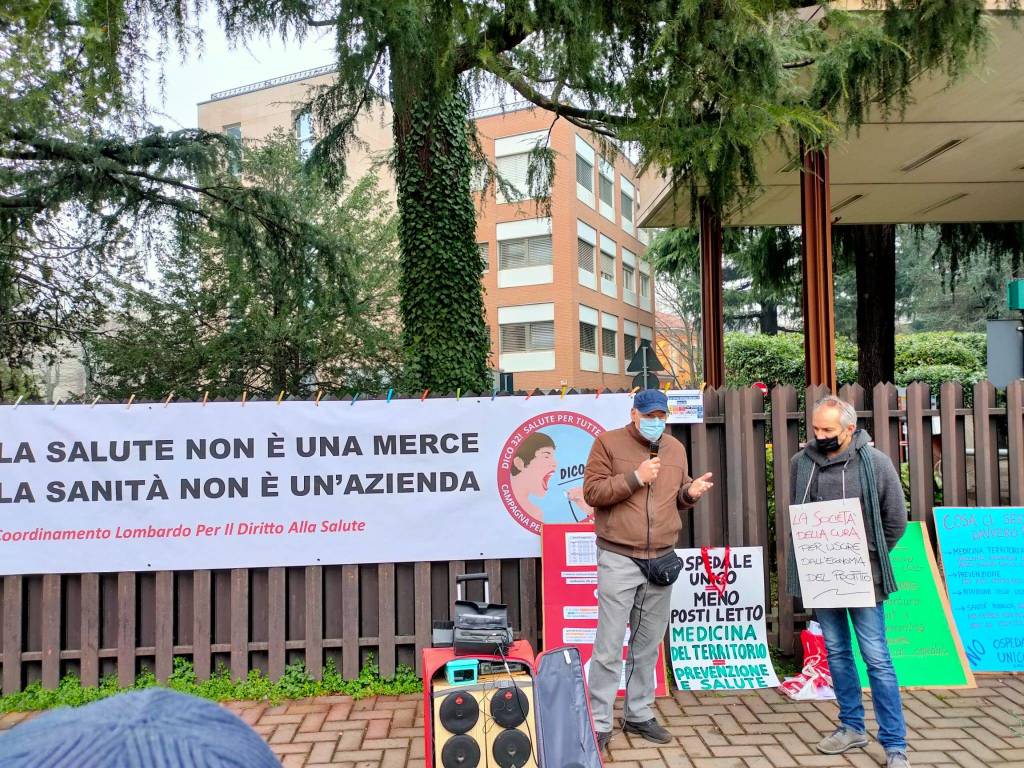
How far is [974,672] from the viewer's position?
5113 mm

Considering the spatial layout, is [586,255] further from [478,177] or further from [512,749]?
[512,749]

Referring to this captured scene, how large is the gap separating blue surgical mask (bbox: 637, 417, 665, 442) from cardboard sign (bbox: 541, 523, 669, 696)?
112cm

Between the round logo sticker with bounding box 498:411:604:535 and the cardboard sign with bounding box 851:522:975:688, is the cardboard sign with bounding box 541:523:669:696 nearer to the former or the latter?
the round logo sticker with bounding box 498:411:604:535

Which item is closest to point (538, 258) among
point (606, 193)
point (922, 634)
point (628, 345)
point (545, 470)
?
point (606, 193)

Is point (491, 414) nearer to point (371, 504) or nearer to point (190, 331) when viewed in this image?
point (371, 504)

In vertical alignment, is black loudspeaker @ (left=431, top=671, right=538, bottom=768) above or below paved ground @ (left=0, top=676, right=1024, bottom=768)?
above

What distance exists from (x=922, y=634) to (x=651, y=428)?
256 cm

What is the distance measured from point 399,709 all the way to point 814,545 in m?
2.74

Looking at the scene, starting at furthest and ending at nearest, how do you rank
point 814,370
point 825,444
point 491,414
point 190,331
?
point 190,331 → point 814,370 → point 491,414 → point 825,444

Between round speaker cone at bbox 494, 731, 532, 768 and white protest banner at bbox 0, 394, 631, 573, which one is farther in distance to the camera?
white protest banner at bbox 0, 394, 631, 573

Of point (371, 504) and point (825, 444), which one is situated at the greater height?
point (825, 444)

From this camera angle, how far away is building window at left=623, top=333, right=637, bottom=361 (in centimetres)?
4338

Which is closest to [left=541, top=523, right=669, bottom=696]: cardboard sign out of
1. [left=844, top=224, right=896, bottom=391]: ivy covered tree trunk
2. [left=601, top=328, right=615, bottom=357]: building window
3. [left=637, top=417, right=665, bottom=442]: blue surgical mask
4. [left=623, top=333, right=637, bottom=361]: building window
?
[left=637, top=417, right=665, bottom=442]: blue surgical mask

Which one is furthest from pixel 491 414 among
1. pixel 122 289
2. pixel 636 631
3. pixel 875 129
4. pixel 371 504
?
pixel 122 289
